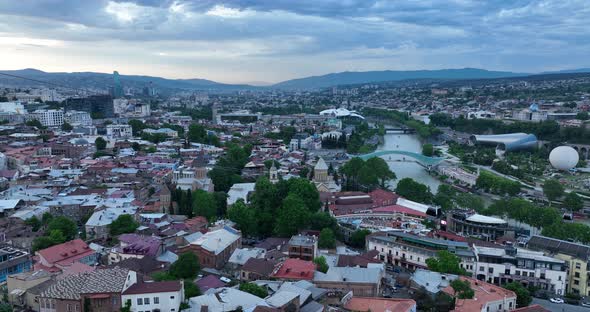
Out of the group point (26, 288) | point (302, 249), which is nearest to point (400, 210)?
point (302, 249)

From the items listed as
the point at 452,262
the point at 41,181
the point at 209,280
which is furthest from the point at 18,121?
the point at 452,262

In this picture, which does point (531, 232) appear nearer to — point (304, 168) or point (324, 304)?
point (324, 304)

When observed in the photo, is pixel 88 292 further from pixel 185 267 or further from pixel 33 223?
pixel 33 223

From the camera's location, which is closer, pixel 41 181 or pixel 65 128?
pixel 41 181

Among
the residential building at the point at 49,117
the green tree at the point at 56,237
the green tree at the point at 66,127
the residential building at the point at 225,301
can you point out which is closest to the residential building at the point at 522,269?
the residential building at the point at 225,301

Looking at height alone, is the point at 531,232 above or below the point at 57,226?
below

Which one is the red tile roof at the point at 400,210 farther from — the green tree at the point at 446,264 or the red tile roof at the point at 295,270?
the red tile roof at the point at 295,270
